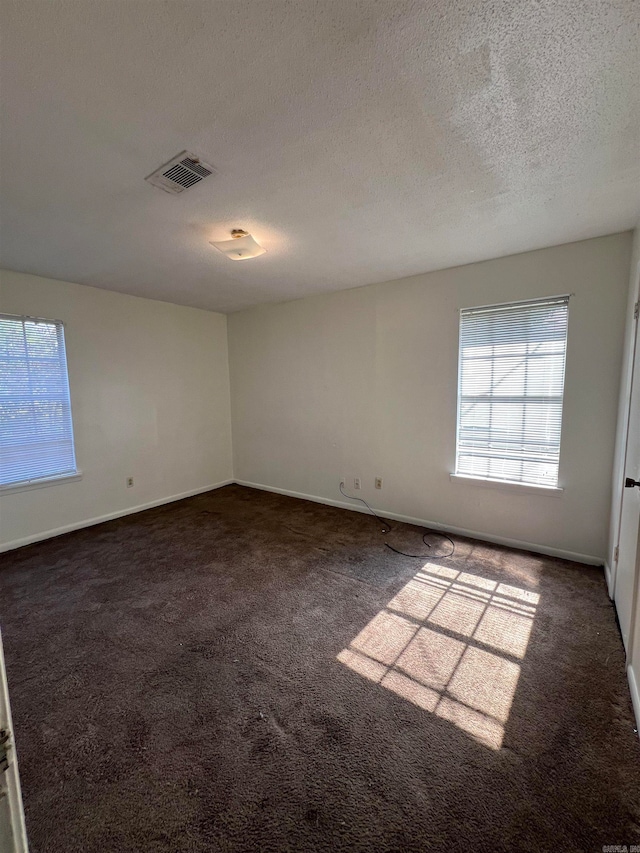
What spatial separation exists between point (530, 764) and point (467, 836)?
40cm

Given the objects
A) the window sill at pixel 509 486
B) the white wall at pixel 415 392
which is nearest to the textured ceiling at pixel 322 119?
the white wall at pixel 415 392

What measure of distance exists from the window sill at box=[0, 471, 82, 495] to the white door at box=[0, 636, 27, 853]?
134 inches

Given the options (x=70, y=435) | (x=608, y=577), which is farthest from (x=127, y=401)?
(x=608, y=577)

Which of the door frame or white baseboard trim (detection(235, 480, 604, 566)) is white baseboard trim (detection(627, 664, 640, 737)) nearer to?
the door frame

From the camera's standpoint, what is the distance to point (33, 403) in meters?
3.36

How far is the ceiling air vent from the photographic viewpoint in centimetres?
164

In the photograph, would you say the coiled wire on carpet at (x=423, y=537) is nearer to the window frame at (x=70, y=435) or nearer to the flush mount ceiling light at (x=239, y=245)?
the flush mount ceiling light at (x=239, y=245)

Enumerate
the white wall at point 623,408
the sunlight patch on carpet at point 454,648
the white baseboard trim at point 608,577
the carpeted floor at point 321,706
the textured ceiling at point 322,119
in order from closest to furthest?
the textured ceiling at point 322,119
the carpeted floor at point 321,706
the sunlight patch on carpet at point 454,648
the white wall at point 623,408
the white baseboard trim at point 608,577

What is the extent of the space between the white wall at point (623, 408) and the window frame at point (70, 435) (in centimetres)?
474

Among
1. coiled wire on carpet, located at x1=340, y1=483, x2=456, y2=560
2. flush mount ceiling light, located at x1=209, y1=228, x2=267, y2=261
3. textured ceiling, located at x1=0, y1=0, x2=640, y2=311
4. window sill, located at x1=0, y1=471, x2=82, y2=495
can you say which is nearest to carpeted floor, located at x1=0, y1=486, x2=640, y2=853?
coiled wire on carpet, located at x1=340, y1=483, x2=456, y2=560

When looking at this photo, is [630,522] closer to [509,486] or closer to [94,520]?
[509,486]

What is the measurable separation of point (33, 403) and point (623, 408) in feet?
16.2

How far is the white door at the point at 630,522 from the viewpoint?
1788 millimetres

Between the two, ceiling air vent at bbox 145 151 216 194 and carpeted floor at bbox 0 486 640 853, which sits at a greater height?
ceiling air vent at bbox 145 151 216 194
